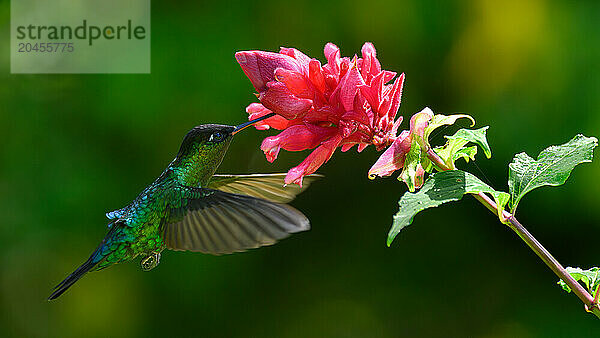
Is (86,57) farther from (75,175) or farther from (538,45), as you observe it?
(538,45)

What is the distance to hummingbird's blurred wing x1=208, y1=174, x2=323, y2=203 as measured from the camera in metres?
1.09

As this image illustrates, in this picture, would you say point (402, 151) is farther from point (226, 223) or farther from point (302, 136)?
point (226, 223)

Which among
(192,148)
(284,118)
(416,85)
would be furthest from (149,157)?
(284,118)

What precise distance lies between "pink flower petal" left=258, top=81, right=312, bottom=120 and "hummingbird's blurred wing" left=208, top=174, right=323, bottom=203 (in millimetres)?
332

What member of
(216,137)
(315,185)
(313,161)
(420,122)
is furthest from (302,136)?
(315,185)

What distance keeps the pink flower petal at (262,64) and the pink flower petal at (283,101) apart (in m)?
0.01

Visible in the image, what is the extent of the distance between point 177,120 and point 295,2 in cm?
65

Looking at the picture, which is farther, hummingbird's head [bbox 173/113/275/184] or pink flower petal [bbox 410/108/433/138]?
hummingbird's head [bbox 173/113/275/184]

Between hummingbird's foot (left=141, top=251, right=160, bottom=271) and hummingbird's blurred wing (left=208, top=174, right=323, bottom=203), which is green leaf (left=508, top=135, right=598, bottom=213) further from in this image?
hummingbird's foot (left=141, top=251, right=160, bottom=271)

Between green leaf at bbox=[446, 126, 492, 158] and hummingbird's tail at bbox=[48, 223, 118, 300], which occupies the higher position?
green leaf at bbox=[446, 126, 492, 158]

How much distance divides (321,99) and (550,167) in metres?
0.30

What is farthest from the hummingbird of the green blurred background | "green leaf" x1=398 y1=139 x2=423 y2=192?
the green blurred background

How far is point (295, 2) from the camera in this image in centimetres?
251

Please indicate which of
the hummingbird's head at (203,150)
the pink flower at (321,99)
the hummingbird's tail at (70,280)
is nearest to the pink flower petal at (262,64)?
the pink flower at (321,99)
